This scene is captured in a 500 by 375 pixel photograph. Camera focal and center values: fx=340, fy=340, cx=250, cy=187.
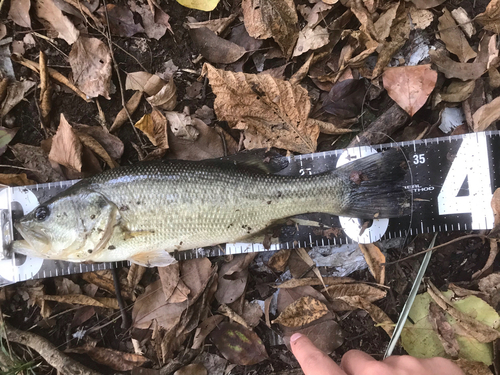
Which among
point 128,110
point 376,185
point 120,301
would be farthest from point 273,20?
point 120,301

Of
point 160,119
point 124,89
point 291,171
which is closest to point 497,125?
point 291,171

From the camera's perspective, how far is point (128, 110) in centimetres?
285

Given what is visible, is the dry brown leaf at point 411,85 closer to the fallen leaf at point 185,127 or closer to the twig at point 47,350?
the fallen leaf at point 185,127

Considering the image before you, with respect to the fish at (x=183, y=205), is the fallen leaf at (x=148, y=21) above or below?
above

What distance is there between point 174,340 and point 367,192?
1936 millimetres

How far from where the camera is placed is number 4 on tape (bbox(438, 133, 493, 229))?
2.69 metres

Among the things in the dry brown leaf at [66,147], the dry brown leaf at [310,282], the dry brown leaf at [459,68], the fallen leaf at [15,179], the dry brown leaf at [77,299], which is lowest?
the dry brown leaf at [310,282]

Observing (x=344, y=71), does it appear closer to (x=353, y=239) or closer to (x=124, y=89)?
(x=353, y=239)

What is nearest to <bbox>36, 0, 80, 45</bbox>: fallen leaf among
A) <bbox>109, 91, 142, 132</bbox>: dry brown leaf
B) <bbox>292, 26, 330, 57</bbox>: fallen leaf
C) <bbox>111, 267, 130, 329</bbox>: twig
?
<bbox>109, 91, 142, 132</bbox>: dry brown leaf

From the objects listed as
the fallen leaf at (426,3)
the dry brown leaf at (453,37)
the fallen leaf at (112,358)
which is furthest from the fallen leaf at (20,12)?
the dry brown leaf at (453,37)

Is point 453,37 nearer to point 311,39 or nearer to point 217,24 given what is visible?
point 311,39

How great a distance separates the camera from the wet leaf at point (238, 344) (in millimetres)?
2779

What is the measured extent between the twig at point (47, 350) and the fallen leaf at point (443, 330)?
2.70m

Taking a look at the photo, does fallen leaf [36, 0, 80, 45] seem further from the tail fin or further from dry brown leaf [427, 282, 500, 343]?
dry brown leaf [427, 282, 500, 343]
